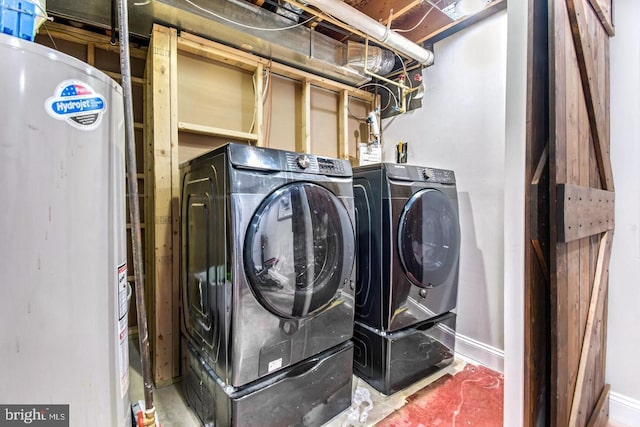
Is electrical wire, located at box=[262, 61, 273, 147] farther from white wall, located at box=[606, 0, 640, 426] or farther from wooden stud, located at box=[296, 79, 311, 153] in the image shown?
white wall, located at box=[606, 0, 640, 426]

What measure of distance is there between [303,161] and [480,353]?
207cm

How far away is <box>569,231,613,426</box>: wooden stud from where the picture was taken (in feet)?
3.96

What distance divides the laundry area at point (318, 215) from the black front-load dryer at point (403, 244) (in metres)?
0.02

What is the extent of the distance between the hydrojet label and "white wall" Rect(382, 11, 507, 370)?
233cm

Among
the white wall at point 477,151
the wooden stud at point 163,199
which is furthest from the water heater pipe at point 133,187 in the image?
the white wall at point 477,151

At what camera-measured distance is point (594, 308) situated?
4.65 feet

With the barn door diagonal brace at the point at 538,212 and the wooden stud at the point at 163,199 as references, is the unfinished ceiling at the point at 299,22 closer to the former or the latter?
the wooden stud at the point at 163,199

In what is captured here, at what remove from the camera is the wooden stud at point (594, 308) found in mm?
1208

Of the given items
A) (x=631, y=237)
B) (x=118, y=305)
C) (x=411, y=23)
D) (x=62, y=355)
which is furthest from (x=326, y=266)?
(x=411, y=23)

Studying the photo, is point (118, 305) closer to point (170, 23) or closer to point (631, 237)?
point (170, 23)

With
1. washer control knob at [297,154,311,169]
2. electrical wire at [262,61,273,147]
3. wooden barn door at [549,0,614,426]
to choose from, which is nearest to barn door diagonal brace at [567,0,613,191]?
wooden barn door at [549,0,614,426]

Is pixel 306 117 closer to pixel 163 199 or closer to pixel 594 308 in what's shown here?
pixel 163 199

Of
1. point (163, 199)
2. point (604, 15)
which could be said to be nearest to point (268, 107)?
point (163, 199)

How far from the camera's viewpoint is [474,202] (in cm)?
229
